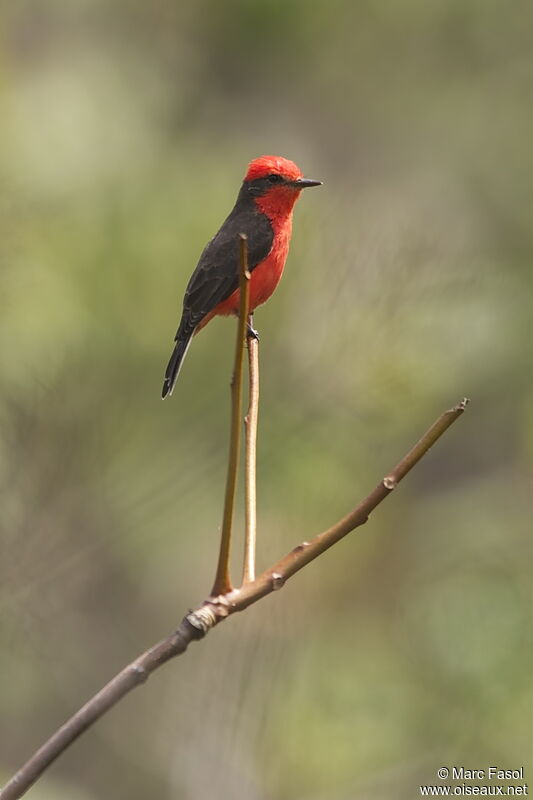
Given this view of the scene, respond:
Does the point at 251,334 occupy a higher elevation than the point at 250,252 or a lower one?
lower

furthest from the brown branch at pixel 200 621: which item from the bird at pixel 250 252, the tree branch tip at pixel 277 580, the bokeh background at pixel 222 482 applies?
the bokeh background at pixel 222 482

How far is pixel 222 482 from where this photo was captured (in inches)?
135

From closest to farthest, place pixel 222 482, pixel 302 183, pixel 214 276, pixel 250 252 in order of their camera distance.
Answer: pixel 214 276 → pixel 250 252 → pixel 302 183 → pixel 222 482

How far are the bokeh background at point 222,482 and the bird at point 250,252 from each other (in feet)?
1.53

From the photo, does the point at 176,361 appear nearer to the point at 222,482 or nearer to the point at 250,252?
the point at 250,252

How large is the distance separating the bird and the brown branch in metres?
1.12

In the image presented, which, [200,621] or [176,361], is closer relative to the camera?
[200,621]

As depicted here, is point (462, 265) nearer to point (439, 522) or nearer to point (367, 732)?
point (439, 522)

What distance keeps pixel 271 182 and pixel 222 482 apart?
51.4 inches

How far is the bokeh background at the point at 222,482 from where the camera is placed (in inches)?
117

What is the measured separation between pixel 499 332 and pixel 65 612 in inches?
75.5

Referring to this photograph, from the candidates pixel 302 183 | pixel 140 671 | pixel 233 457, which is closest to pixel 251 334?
pixel 302 183

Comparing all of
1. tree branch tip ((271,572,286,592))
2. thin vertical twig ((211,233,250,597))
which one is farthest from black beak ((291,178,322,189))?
tree branch tip ((271,572,286,592))

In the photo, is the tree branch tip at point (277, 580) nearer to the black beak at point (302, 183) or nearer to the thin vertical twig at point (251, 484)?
the thin vertical twig at point (251, 484)
